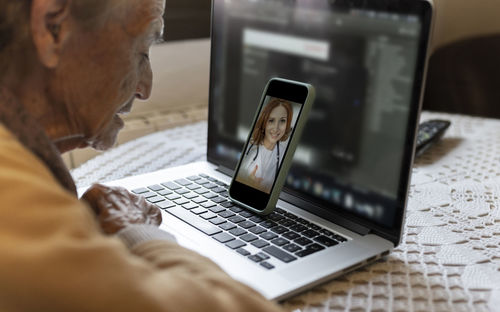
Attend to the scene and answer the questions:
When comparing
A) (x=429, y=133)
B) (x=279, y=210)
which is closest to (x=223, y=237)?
(x=279, y=210)

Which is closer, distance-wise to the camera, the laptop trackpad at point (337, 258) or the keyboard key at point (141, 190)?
the laptop trackpad at point (337, 258)

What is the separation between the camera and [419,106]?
2.31ft

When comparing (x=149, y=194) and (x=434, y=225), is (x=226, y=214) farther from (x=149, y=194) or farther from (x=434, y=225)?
(x=434, y=225)

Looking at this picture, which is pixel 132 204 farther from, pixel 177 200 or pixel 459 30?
pixel 459 30

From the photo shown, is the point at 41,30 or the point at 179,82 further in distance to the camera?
the point at 179,82

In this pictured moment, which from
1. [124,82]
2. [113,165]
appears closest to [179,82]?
[113,165]

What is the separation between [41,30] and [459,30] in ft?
7.63

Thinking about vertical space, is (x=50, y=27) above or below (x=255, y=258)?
above

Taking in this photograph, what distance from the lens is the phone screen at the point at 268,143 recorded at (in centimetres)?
83

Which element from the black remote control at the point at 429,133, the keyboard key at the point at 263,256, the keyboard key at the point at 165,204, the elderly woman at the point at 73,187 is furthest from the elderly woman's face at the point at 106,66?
the black remote control at the point at 429,133

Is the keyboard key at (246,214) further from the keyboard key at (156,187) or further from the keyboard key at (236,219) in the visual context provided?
the keyboard key at (156,187)

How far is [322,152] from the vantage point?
33.9 inches

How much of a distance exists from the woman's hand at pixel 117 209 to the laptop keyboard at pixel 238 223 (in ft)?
0.27

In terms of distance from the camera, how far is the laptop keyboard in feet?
2.36
